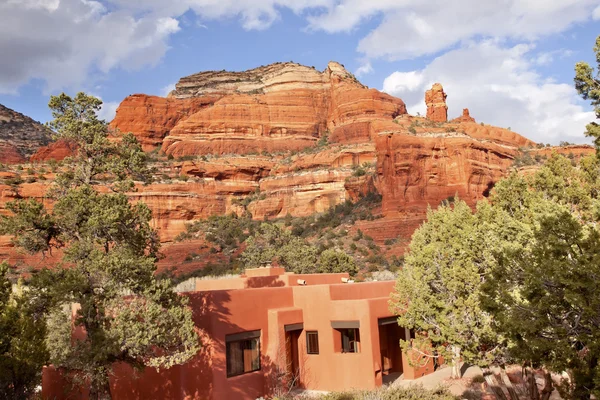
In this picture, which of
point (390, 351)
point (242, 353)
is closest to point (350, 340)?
point (390, 351)

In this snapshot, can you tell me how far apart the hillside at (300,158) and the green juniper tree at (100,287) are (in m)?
30.3

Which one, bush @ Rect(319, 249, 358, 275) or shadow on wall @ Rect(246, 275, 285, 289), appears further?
bush @ Rect(319, 249, 358, 275)

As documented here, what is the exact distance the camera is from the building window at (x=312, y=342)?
20.6 meters

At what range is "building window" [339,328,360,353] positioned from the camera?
65.7ft

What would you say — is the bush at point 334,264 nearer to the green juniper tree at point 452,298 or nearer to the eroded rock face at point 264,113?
the green juniper tree at point 452,298

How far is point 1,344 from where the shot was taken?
44.0 ft

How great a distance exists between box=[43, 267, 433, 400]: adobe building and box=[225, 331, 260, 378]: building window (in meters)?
0.03

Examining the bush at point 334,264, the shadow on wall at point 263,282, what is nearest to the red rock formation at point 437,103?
the bush at point 334,264

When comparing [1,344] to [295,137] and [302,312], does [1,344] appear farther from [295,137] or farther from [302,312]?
[295,137]

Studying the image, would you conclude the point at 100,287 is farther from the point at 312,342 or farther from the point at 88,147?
the point at 312,342

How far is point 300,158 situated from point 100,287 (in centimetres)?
6870

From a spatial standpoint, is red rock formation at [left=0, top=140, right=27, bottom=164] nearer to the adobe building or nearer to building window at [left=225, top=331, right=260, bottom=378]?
the adobe building

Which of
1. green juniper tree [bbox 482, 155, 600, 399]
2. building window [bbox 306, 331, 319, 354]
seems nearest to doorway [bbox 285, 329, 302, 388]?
building window [bbox 306, 331, 319, 354]

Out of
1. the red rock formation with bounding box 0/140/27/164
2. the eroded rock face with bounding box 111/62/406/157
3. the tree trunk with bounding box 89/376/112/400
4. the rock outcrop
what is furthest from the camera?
the eroded rock face with bounding box 111/62/406/157
